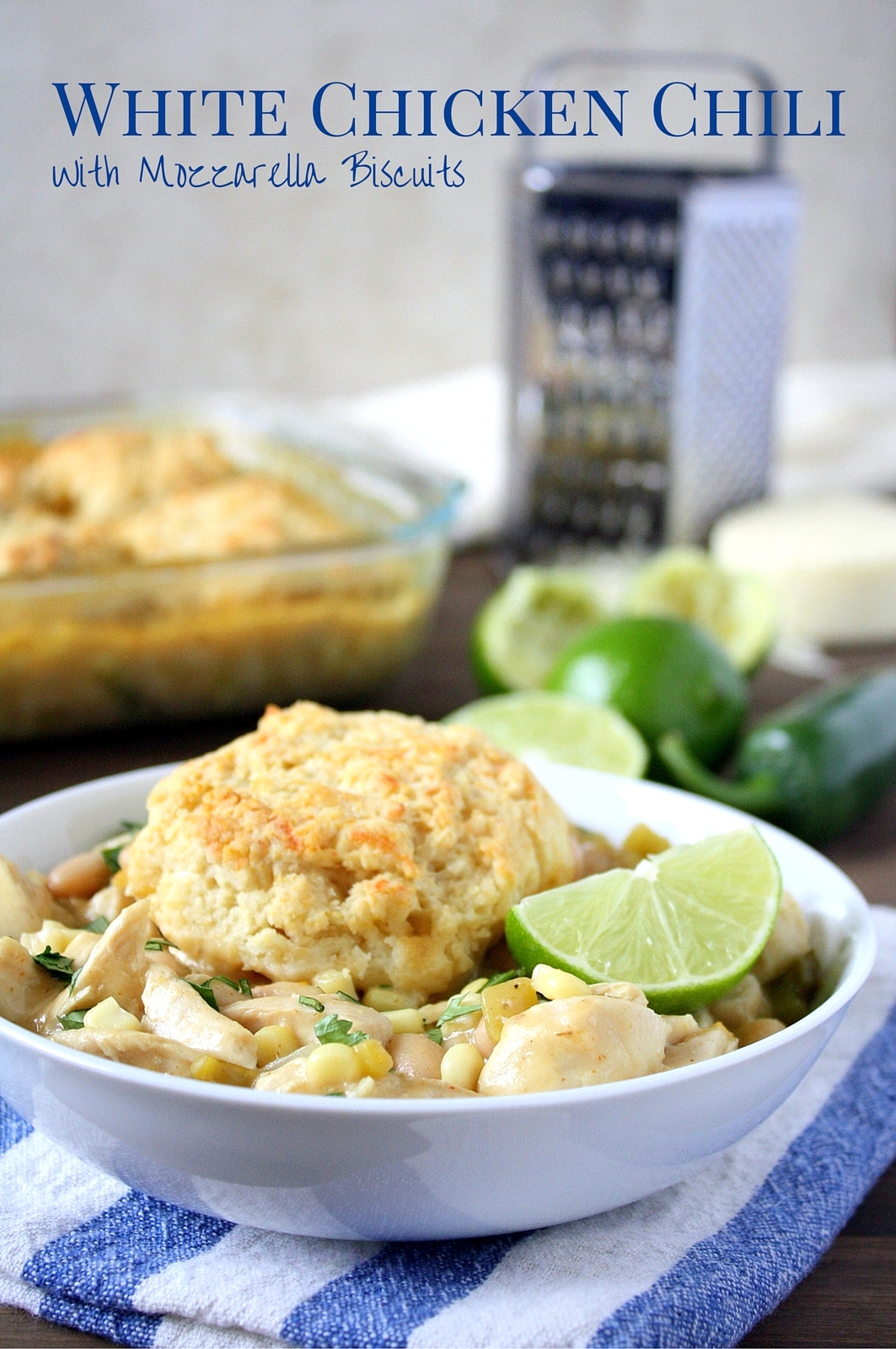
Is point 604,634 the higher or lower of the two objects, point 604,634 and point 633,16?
the lower

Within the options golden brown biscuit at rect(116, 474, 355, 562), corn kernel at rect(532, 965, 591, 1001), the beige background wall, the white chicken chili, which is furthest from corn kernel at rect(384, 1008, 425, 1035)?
the beige background wall

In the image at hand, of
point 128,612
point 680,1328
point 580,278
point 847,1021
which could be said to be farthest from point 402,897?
point 580,278

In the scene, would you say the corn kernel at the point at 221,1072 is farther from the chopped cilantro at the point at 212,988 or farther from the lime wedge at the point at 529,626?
the lime wedge at the point at 529,626

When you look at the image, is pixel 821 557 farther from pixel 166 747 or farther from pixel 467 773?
pixel 467 773

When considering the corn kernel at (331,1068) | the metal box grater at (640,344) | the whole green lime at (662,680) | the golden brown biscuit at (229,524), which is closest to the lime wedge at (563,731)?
the whole green lime at (662,680)

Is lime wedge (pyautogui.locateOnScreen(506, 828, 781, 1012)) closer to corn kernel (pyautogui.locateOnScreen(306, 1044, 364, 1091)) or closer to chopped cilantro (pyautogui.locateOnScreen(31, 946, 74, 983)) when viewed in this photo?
corn kernel (pyautogui.locateOnScreen(306, 1044, 364, 1091))

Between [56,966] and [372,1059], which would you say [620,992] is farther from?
[56,966]
